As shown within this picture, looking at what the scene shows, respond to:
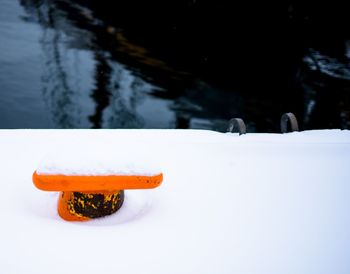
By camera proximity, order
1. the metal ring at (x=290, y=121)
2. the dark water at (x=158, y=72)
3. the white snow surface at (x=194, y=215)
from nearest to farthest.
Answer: the white snow surface at (x=194, y=215)
the metal ring at (x=290, y=121)
the dark water at (x=158, y=72)

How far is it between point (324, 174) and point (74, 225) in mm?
985

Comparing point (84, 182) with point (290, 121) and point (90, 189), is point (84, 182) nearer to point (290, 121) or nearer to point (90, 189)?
point (90, 189)

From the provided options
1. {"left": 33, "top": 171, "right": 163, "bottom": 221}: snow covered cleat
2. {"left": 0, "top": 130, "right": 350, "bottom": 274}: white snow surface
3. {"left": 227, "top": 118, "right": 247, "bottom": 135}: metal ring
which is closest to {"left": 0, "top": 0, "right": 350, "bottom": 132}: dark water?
{"left": 227, "top": 118, "right": 247, "bottom": 135}: metal ring

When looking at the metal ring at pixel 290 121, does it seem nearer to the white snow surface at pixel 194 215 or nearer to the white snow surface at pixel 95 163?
the white snow surface at pixel 194 215

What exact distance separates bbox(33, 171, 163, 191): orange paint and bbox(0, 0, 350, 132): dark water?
3.80 metres

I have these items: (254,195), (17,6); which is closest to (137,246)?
(254,195)

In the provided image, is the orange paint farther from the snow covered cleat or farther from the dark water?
the dark water

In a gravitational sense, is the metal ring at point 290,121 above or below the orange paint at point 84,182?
below

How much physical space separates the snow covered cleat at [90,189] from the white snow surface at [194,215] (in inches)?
1.3

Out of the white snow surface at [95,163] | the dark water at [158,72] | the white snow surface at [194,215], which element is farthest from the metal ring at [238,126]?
the dark water at [158,72]

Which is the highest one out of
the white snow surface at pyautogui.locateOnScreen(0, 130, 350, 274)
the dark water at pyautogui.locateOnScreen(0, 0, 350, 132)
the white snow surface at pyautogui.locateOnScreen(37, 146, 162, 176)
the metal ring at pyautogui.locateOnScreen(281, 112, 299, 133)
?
the white snow surface at pyautogui.locateOnScreen(37, 146, 162, 176)

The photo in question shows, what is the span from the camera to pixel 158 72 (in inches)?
247

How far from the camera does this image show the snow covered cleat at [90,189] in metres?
0.86

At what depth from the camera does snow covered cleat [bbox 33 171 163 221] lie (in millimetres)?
862
